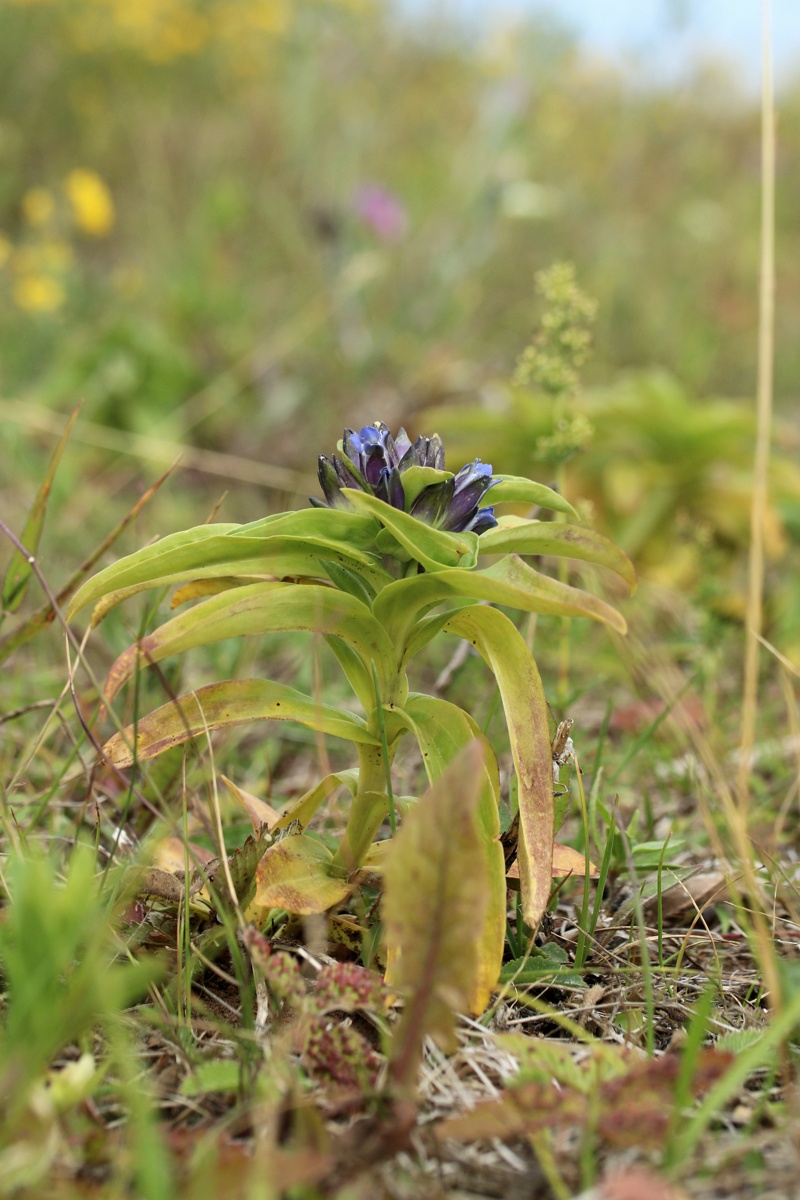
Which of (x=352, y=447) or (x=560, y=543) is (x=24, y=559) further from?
(x=560, y=543)

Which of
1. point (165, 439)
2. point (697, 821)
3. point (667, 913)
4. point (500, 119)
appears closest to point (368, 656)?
point (667, 913)

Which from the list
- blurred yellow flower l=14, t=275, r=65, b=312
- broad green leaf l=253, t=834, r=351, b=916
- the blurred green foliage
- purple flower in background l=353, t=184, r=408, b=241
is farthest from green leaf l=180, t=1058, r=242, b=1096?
purple flower in background l=353, t=184, r=408, b=241

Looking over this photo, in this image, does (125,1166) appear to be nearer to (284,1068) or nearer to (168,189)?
(284,1068)

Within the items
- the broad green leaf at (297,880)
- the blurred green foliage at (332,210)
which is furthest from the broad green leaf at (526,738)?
the blurred green foliage at (332,210)

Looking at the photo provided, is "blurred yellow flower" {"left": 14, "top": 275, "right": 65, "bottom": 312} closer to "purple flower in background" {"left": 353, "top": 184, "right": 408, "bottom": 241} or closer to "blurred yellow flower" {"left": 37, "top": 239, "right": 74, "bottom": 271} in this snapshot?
"blurred yellow flower" {"left": 37, "top": 239, "right": 74, "bottom": 271}

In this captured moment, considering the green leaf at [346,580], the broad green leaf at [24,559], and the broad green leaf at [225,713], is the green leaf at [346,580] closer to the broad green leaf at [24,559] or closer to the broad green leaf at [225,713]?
the broad green leaf at [225,713]

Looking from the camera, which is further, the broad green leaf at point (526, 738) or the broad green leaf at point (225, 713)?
the broad green leaf at point (225, 713)

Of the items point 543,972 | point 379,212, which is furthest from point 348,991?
point 379,212
